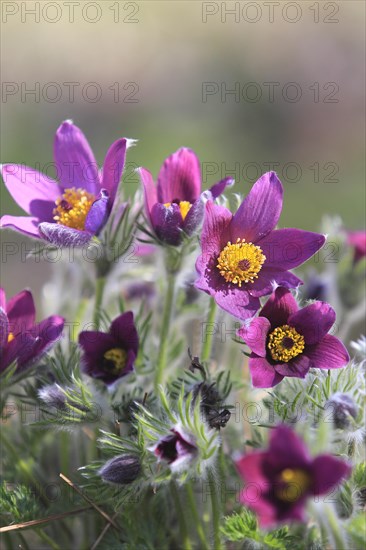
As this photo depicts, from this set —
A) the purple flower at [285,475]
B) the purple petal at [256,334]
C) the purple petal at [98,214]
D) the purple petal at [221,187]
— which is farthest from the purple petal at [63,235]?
the purple flower at [285,475]

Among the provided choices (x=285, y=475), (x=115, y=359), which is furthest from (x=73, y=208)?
(x=285, y=475)

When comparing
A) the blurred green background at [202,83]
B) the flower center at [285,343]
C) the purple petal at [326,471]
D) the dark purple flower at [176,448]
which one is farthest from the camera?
the blurred green background at [202,83]

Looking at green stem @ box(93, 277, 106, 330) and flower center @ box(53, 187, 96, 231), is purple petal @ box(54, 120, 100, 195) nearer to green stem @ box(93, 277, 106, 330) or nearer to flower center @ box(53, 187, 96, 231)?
flower center @ box(53, 187, 96, 231)

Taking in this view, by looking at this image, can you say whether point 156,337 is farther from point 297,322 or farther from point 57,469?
point 297,322

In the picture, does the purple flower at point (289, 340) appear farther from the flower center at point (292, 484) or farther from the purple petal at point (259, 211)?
the flower center at point (292, 484)

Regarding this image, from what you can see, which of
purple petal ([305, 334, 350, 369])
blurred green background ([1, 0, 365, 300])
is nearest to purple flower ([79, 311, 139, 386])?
purple petal ([305, 334, 350, 369])

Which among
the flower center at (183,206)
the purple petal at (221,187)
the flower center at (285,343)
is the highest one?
the purple petal at (221,187)

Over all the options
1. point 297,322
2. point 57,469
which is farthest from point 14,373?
point 297,322
